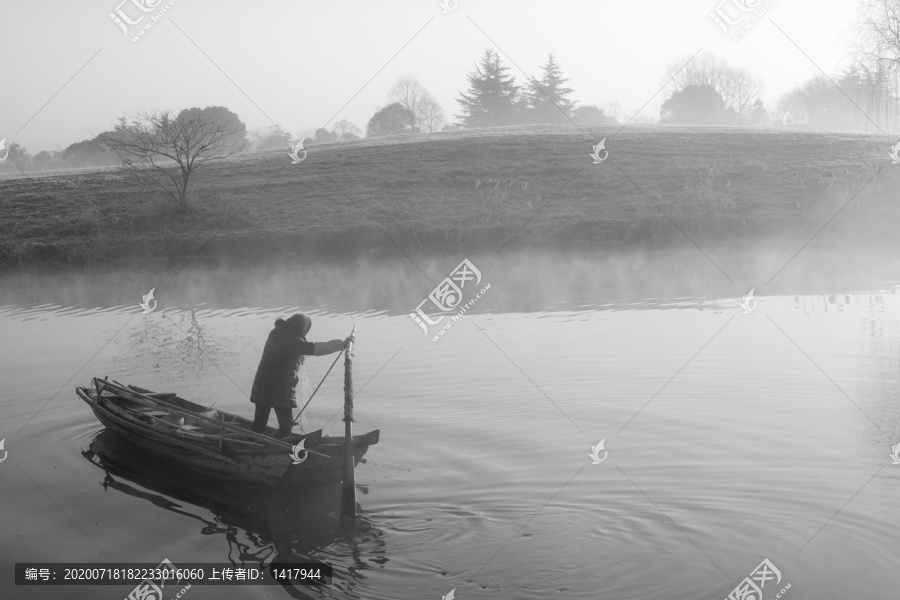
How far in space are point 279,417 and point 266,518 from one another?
1.84 meters

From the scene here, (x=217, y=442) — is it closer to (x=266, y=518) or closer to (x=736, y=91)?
(x=266, y=518)

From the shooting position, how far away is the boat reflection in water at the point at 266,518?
8.50 meters

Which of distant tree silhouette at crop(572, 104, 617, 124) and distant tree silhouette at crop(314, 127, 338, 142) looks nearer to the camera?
distant tree silhouette at crop(572, 104, 617, 124)

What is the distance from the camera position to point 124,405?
13.4 metres

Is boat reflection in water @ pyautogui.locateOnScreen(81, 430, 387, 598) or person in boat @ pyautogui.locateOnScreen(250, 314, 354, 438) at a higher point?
person in boat @ pyautogui.locateOnScreen(250, 314, 354, 438)

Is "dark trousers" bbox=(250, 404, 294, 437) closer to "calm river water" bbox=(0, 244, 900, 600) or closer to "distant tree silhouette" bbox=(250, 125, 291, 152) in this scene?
"calm river water" bbox=(0, 244, 900, 600)

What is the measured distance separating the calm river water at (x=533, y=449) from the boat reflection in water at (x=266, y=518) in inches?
1.6

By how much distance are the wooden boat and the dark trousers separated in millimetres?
183

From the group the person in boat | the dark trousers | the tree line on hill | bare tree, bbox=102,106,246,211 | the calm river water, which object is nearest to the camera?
the calm river water

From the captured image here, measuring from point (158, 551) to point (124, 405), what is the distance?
5.00m

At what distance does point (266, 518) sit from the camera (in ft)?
32.3

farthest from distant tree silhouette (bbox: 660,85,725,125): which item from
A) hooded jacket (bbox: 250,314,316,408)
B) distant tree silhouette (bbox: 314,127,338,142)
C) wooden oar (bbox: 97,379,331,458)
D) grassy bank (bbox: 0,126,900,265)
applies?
hooded jacket (bbox: 250,314,316,408)

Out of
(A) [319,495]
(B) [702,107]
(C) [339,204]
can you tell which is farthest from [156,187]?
(B) [702,107]

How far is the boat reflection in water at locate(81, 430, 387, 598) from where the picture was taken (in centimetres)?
850
